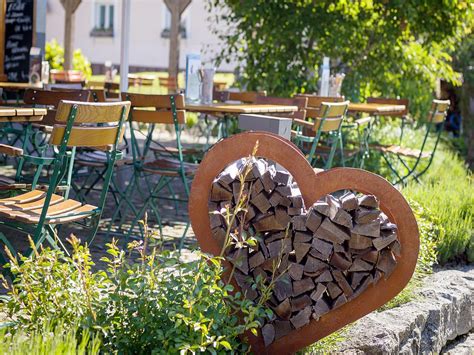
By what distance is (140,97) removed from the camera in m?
5.55

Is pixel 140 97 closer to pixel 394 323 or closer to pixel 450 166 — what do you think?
pixel 394 323

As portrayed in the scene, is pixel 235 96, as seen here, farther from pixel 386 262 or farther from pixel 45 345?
pixel 45 345

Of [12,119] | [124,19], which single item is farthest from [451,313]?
[124,19]

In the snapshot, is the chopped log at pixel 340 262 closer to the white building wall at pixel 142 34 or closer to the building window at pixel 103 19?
the white building wall at pixel 142 34

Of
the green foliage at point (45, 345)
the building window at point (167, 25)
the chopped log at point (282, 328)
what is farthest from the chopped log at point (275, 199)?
the building window at point (167, 25)

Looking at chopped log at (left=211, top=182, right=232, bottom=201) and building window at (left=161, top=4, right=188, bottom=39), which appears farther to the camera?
building window at (left=161, top=4, right=188, bottom=39)

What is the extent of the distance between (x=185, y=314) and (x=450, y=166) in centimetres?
724

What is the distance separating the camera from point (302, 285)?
3.39 meters

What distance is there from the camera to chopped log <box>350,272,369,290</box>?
3.38 m

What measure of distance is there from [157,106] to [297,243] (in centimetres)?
234

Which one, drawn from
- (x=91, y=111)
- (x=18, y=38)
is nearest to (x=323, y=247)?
(x=91, y=111)

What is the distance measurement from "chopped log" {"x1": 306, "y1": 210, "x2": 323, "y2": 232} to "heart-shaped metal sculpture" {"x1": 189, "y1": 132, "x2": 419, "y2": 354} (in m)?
0.08

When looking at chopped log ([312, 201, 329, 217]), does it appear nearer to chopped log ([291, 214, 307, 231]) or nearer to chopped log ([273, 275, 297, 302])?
chopped log ([291, 214, 307, 231])

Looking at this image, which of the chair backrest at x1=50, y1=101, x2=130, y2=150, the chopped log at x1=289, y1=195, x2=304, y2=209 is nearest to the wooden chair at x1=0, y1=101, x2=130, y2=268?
the chair backrest at x1=50, y1=101, x2=130, y2=150
